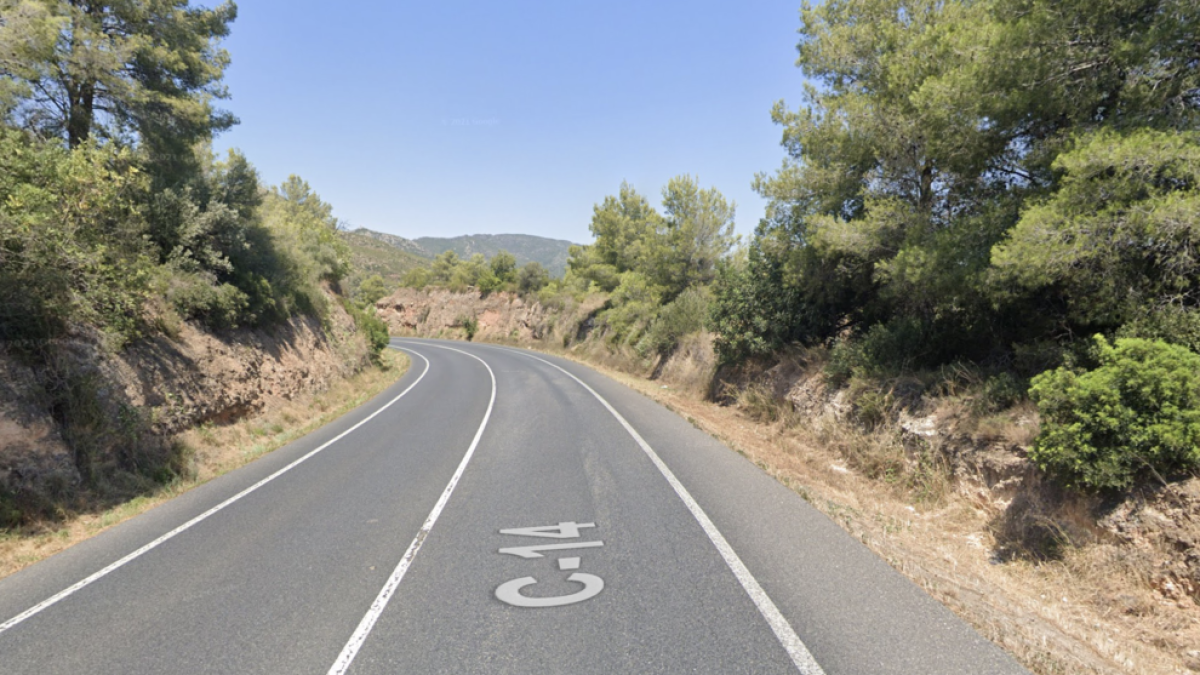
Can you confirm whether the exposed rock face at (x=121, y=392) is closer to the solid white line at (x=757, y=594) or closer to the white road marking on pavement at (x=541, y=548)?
the white road marking on pavement at (x=541, y=548)

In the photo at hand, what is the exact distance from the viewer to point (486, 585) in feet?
15.7

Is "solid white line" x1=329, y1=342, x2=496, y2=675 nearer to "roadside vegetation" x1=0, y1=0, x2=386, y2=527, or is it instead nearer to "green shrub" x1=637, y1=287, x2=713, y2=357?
"roadside vegetation" x1=0, y1=0, x2=386, y2=527

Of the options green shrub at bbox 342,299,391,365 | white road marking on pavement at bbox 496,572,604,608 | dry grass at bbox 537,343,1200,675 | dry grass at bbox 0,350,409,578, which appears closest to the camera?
dry grass at bbox 537,343,1200,675

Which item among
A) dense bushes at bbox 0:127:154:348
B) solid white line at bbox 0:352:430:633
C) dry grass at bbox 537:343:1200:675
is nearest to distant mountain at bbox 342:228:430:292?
dense bushes at bbox 0:127:154:348

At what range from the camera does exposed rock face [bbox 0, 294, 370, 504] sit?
23.1ft

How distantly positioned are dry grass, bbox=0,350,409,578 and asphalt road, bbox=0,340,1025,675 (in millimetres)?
366

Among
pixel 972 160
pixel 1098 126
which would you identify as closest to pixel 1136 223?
pixel 1098 126

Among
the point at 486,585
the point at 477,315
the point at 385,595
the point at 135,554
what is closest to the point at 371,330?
the point at 135,554

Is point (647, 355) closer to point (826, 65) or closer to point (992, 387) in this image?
point (826, 65)

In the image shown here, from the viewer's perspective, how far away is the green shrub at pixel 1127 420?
16.1ft

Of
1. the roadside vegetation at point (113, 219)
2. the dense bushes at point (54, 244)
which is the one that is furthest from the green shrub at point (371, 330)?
the dense bushes at point (54, 244)

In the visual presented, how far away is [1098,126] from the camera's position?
22.6 feet

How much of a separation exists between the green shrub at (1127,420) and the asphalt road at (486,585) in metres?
2.26

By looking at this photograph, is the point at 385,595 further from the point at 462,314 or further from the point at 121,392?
the point at 462,314
